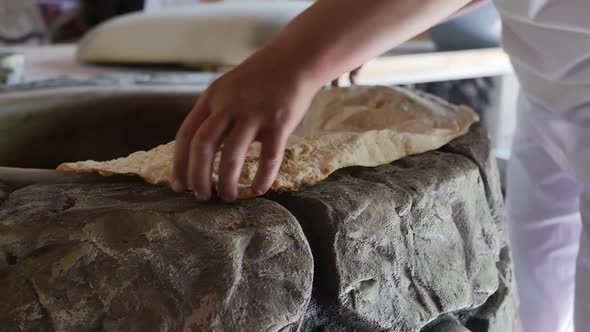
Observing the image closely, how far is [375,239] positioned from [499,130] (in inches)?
63.9

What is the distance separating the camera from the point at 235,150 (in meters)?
0.48

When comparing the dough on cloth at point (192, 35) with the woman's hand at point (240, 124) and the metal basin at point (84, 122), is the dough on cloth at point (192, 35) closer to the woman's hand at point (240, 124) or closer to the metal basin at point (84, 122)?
the metal basin at point (84, 122)

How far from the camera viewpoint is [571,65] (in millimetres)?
676

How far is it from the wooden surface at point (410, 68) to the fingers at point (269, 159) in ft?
3.01

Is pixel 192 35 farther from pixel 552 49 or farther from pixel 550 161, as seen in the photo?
pixel 552 49

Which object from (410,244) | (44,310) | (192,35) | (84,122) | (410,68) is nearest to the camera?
(44,310)

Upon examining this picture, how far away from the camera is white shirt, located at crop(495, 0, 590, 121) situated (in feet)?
2.10

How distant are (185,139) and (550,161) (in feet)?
1.88

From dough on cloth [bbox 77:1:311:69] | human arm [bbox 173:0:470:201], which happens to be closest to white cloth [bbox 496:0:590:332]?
human arm [bbox 173:0:470:201]

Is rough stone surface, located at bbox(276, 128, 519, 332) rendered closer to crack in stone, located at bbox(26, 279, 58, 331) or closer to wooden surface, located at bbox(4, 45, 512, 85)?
crack in stone, located at bbox(26, 279, 58, 331)

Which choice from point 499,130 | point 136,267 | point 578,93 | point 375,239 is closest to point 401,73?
point 499,130

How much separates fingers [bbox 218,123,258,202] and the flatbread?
0.03m

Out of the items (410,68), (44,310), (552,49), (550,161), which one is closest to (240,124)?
(44,310)

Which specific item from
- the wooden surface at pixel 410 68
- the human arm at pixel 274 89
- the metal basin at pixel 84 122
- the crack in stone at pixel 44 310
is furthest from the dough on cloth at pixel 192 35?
the crack in stone at pixel 44 310
